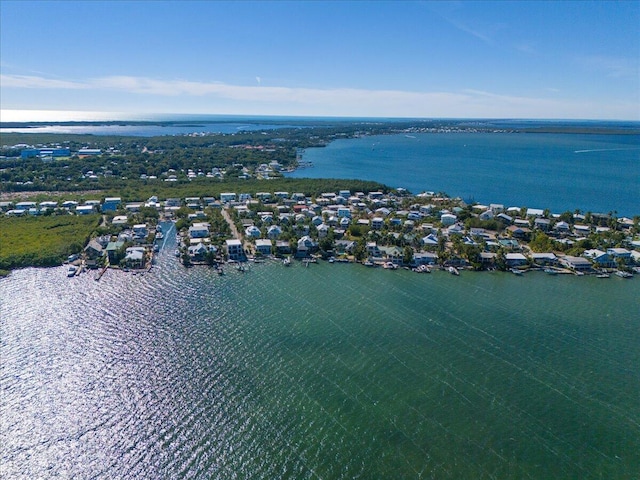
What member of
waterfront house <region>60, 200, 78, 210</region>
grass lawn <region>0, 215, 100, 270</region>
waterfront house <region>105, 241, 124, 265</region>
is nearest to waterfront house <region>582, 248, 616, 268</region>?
waterfront house <region>105, 241, 124, 265</region>

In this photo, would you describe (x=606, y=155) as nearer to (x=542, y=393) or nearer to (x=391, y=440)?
(x=542, y=393)

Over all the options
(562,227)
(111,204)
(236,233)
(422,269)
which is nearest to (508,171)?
(562,227)

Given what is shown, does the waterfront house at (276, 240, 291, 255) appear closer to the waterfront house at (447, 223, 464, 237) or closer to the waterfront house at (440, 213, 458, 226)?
the waterfront house at (447, 223, 464, 237)

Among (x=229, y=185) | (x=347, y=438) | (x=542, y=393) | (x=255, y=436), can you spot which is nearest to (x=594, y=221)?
(x=542, y=393)

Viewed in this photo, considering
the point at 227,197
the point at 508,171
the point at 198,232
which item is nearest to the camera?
the point at 198,232

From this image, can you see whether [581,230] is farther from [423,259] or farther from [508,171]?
[508,171]
